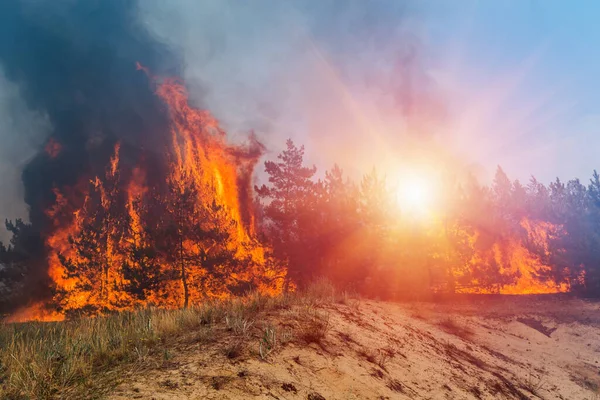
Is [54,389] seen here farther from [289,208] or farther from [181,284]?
[289,208]

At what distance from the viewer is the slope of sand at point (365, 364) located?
5.22 metres

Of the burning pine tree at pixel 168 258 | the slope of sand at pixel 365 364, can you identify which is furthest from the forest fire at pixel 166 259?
the slope of sand at pixel 365 364

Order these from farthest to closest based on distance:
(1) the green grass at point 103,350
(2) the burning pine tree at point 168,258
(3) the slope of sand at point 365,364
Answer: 1. (2) the burning pine tree at point 168,258
2. (3) the slope of sand at point 365,364
3. (1) the green grass at point 103,350

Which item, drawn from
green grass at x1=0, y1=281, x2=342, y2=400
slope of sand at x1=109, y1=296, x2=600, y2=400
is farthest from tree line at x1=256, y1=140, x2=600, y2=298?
green grass at x1=0, y1=281, x2=342, y2=400

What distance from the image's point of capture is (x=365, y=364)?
7.50m

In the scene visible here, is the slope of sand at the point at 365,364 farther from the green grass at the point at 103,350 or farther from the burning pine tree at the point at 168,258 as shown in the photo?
the burning pine tree at the point at 168,258

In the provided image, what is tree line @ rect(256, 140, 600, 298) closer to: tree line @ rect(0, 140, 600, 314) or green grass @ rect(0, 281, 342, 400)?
tree line @ rect(0, 140, 600, 314)

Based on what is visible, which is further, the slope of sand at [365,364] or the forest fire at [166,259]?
the forest fire at [166,259]

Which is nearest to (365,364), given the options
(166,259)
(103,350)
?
(103,350)

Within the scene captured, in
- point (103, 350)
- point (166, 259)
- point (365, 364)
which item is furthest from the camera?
point (166, 259)

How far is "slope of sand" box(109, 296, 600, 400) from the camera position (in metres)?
5.22

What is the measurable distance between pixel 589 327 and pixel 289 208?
2406 centimetres

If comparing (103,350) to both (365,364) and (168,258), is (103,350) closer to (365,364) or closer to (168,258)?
(365,364)

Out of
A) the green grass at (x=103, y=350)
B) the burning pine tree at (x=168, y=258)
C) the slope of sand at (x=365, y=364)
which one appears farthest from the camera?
the burning pine tree at (x=168, y=258)
